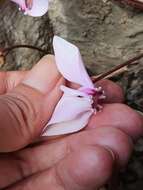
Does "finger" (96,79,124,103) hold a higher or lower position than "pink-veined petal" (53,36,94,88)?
lower

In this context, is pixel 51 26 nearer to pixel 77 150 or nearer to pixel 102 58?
pixel 102 58

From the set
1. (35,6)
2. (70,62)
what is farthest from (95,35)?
(70,62)

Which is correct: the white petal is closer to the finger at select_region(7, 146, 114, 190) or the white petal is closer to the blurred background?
the finger at select_region(7, 146, 114, 190)

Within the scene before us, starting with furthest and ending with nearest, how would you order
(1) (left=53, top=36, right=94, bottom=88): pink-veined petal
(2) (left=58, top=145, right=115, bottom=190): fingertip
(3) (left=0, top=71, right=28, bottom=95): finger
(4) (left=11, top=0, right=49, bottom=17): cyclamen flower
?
(3) (left=0, top=71, right=28, bottom=95): finger, (4) (left=11, top=0, right=49, bottom=17): cyclamen flower, (1) (left=53, top=36, right=94, bottom=88): pink-veined petal, (2) (left=58, top=145, right=115, bottom=190): fingertip

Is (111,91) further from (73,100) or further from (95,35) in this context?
(95,35)

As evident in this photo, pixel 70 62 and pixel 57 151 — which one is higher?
pixel 70 62

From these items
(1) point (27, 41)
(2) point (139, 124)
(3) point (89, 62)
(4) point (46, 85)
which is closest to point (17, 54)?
(1) point (27, 41)

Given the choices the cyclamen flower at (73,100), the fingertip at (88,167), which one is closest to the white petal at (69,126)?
the cyclamen flower at (73,100)

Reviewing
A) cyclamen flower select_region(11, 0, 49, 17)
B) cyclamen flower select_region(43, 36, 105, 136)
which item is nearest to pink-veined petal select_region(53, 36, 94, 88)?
cyclamen flower select_region(43, 36, 105, 136)
